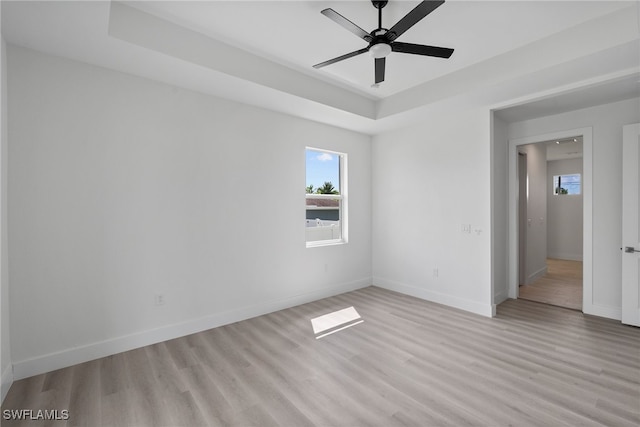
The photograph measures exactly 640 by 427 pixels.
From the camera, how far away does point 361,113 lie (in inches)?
161

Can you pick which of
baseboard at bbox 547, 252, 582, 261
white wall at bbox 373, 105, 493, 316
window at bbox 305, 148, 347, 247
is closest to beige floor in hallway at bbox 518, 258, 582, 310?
baseboard at bbox 547, 252, 582, 261

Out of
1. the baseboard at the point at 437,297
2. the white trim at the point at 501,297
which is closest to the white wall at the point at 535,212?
the white trim at the point at 501,297

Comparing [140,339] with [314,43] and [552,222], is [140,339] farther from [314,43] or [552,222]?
[552,222]

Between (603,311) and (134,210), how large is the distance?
5487 mm

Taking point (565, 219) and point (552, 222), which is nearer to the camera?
point (565, 219)

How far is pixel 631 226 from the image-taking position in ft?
10.9

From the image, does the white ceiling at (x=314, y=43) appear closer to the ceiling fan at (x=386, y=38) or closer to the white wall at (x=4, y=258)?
the ceiling fan at (x=386, y=38)

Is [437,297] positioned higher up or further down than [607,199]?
further down

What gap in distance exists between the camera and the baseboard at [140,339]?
2.40 meters

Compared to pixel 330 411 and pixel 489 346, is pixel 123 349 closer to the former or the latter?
pixel 330 411

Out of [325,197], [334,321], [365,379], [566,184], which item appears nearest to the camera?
[365,379]

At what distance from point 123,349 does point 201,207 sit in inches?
60.6

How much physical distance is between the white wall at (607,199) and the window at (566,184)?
191 inches

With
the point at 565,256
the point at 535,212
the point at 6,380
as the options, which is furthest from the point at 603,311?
the point at 6,380
